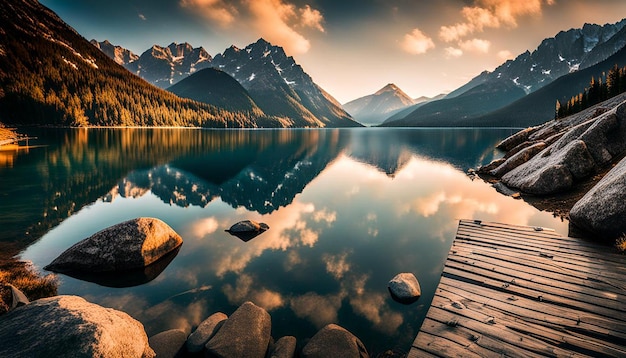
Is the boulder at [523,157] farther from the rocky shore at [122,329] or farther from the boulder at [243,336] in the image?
the boulder at [243,336]

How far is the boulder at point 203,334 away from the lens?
732 cm

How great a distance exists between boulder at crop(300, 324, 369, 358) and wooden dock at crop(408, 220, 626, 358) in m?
1.64

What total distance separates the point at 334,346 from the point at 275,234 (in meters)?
9.91

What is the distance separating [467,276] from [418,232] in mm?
7604

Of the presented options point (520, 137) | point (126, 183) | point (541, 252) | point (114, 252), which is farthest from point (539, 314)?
point (520, 137)

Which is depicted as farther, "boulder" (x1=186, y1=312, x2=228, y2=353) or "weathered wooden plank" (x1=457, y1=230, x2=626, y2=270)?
"weathered wooden plank" (x1=457, y1=230, x2=626, y2=270)

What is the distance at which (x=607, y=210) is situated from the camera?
11031 mm

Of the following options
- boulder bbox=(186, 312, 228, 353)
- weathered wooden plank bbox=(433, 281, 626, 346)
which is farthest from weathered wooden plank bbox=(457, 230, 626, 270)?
boulder bbox=(186, 312, 228, 353)

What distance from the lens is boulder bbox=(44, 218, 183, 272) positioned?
11492 millimetres

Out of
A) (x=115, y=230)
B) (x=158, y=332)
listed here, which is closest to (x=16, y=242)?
(x=115, y=230)

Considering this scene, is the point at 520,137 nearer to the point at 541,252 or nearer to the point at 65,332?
the point at 541,252

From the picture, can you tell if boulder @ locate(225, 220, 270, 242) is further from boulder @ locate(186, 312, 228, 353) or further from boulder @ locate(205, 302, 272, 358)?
boulder @ locate(205, 302, 272, 358)

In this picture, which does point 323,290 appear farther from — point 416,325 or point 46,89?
point 46,89

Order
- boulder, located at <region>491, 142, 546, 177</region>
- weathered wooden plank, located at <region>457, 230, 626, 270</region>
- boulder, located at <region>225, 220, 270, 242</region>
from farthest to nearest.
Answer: boulder, located at <region>491, 142, 546, 177</region> < boulder, located at <region>225, 220, 270, 242</region> < weathered wooden plank, located at <region>457, 230, 626, 270</region>
